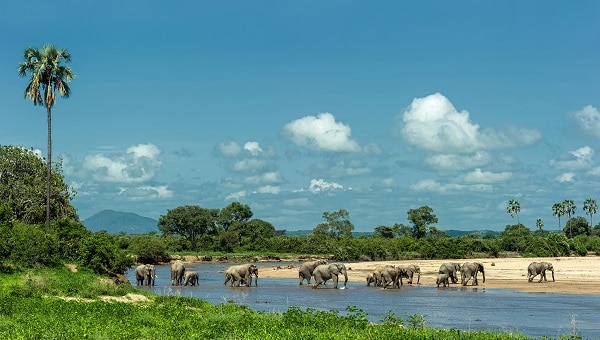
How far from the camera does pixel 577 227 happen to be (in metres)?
169

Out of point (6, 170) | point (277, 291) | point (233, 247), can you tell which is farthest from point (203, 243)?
point (277, 291)

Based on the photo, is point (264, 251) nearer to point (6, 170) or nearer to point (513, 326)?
point (6, 170)

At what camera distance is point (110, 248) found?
44.8 m

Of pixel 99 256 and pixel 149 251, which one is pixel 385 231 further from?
pixel 99 256

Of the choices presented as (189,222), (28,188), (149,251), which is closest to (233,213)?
(189,222)

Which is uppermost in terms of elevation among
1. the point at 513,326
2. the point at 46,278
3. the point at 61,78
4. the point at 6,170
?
the point at 61,78

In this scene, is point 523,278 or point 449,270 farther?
point 523,278

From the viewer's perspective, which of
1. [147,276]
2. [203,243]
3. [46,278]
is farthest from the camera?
[203,243]

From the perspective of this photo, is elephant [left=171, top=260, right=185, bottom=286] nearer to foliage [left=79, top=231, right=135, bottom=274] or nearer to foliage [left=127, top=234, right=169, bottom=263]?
foliage [left=79, top=231, right=135, bottom=274]

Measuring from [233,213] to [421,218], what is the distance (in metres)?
42.3

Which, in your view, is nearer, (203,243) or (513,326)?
(513,326)

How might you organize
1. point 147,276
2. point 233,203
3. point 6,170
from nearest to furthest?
point 147,276
point 6,170
point 233,203

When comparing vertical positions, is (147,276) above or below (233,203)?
below

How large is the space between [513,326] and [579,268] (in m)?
45.5
